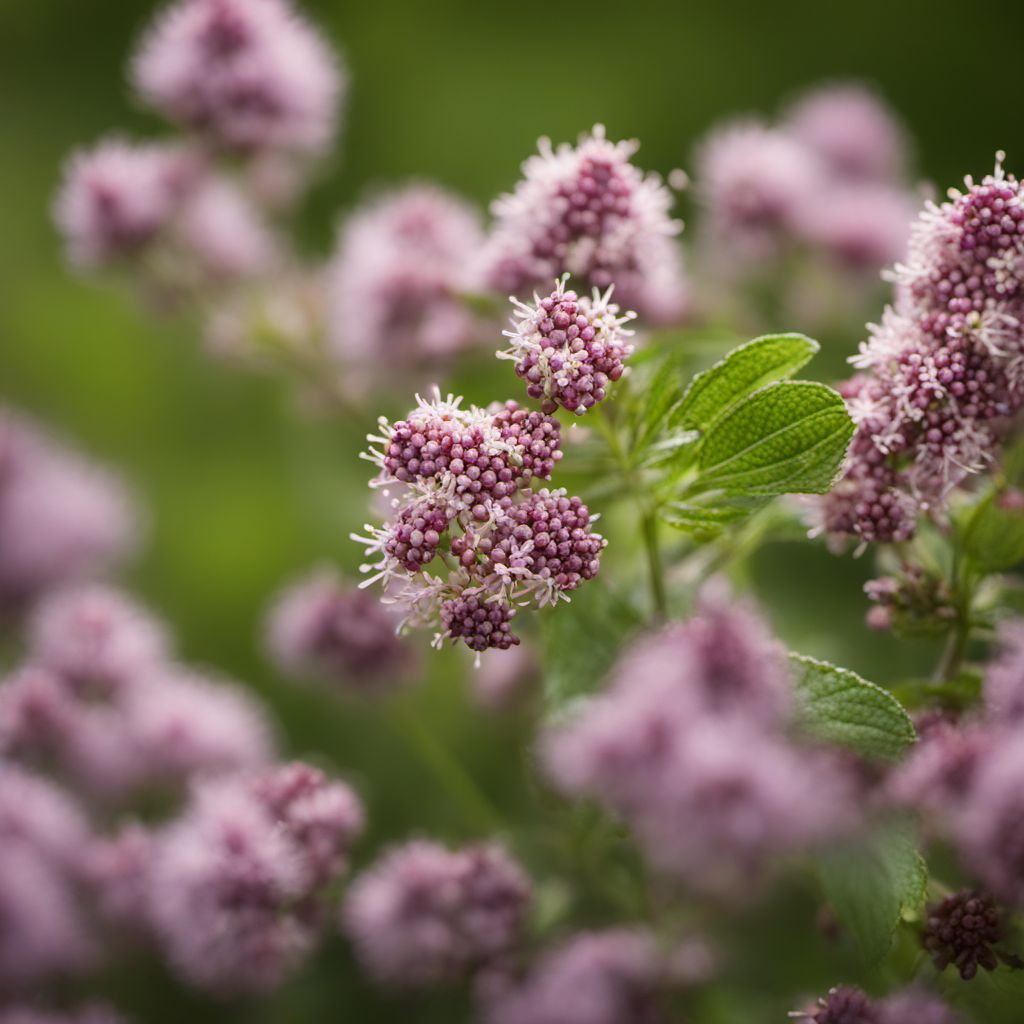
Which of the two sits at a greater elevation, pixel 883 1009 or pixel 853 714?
pixel 853 714

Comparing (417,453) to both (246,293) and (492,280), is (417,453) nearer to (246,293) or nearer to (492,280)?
(492,280)

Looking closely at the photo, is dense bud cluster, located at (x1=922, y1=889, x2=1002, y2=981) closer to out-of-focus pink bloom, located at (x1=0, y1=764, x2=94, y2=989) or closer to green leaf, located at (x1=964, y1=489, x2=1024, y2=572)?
green leaf, located at (x1=964, y1=489, x2=1024, y2=572)

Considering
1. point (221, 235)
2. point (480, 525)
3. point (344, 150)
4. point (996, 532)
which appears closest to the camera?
point (480, 525)

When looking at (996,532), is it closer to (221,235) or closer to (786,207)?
(786,207)

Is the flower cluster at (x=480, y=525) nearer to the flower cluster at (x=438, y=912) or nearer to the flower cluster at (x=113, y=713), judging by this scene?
the flower cluster at (x=438, y=912)

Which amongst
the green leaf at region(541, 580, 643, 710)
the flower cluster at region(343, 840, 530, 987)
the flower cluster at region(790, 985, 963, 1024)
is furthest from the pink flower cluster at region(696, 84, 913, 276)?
the flower cluster at region(790, 985, 963, 1024)

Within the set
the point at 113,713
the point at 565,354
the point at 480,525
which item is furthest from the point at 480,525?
the point at 113,713

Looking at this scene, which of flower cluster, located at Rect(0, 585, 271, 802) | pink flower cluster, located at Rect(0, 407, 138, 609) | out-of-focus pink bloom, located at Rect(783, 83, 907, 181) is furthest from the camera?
out-of-focus pink bloom, located at Rect(783, 83, 907, 181)
